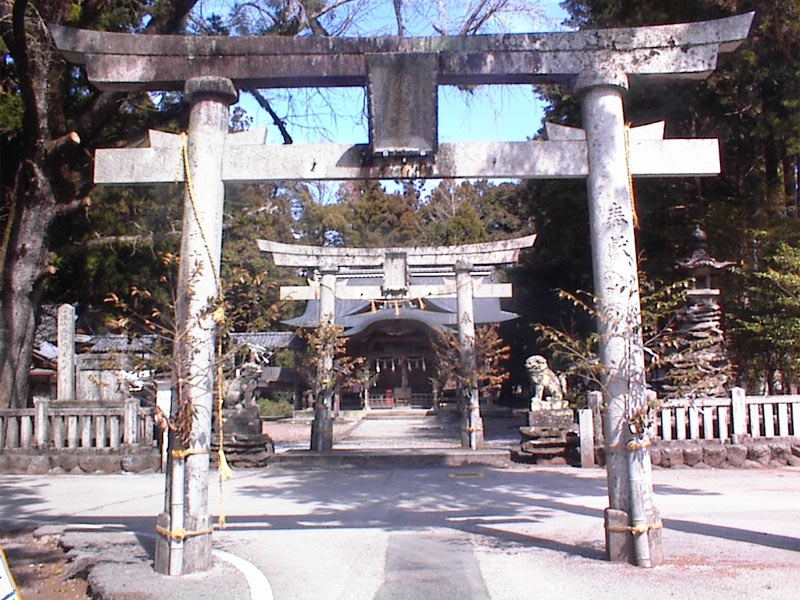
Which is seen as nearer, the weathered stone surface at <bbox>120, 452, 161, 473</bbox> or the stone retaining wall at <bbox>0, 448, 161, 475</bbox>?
the stone retaining wall at <bbox>0, 448, 161, 475</bbox>

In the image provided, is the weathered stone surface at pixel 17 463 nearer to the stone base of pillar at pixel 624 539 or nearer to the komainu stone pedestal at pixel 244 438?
the komainu stone pedestal at pixel 244 438

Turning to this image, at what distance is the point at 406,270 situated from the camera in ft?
50.0

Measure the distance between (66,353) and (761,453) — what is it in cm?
1148

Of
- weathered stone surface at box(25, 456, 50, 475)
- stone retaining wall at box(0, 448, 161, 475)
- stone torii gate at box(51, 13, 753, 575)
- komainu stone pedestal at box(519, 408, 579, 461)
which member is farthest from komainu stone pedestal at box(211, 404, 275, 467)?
stone torii gate at box(51, 13, 753, 575)

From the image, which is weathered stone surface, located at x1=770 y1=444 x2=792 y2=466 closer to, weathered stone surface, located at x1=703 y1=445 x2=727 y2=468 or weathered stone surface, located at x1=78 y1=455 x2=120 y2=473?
weathered stone surface, located at x1=703 y1=445 x2=727 y2=468

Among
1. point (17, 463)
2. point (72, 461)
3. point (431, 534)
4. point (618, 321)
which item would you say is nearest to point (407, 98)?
point (618, 321)

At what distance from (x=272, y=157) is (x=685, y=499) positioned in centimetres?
578

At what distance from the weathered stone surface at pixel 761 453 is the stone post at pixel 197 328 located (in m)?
8.45

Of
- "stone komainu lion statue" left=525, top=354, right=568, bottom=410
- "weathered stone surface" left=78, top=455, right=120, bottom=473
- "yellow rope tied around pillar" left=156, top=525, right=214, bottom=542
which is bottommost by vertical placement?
"weathered stone surface" left=78, top=455, right=120, bottom=473

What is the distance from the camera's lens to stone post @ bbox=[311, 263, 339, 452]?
13.6 meters

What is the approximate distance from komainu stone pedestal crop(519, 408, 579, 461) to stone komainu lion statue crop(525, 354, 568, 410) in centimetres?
41

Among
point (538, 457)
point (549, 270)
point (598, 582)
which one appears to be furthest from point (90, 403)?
point (549, 270)

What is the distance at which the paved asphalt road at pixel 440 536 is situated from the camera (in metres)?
4.65

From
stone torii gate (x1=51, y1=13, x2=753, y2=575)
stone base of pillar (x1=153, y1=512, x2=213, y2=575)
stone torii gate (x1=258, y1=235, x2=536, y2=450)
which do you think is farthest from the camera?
stone torii gate (x1=258, y1=235, x2=536, y2=450)
